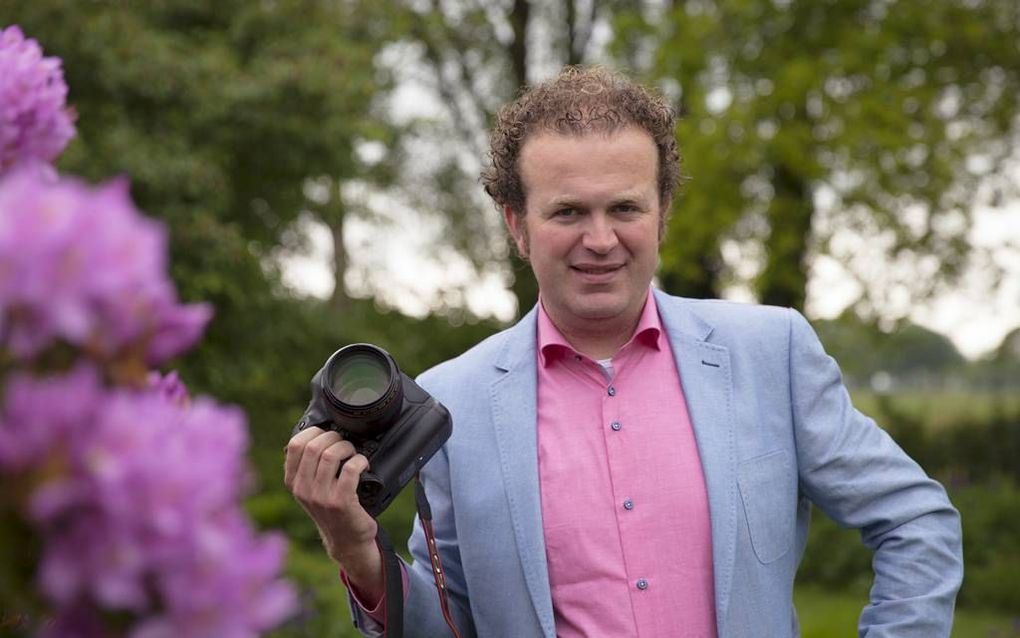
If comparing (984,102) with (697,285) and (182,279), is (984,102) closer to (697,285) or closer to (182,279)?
(697,285)

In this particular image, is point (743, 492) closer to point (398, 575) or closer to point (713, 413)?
point (713, 413)

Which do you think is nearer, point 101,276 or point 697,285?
point 101,276

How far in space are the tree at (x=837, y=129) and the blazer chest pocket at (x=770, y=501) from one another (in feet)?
29.0

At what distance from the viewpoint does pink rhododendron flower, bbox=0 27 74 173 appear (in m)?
1.35

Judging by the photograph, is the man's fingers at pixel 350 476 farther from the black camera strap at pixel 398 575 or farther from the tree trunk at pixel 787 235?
the tree trunk at pixel 787 235

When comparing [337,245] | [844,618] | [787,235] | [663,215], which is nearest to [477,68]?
[337,245]

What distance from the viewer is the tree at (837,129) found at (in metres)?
11.4

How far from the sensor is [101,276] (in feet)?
2.55

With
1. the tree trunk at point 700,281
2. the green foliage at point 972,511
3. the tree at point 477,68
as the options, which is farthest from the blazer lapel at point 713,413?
the tree at point 477,68

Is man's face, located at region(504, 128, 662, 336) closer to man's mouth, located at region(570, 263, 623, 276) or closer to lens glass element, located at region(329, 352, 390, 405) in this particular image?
man's mouth, located at region(570, 263, 623, 276)

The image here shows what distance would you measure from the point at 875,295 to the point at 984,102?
88.1 inches

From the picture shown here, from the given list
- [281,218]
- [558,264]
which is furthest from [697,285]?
[558,264]

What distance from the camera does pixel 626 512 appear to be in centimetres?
258

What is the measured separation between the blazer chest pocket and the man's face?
1.42 feet
